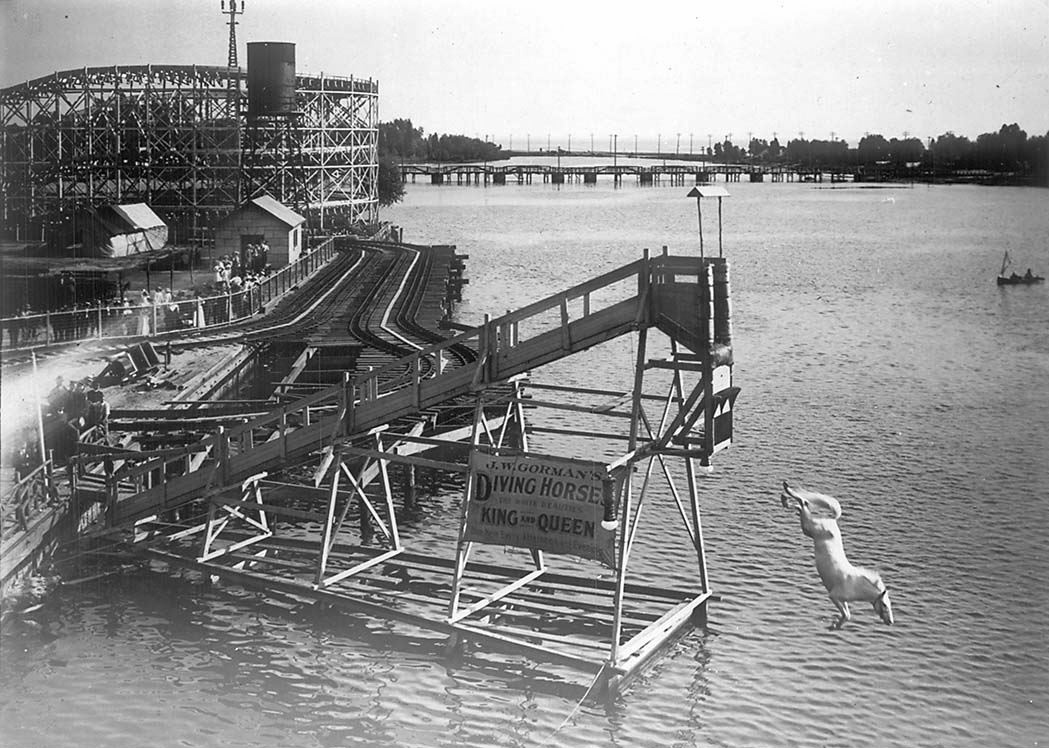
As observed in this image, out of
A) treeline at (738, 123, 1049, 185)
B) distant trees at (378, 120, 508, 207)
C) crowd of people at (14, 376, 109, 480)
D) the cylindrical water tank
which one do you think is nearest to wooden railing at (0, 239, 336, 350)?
crowd of people at (14, 376, 109, 480)

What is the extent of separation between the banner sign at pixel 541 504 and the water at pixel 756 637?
2.60m

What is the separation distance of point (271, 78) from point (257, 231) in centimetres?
1733

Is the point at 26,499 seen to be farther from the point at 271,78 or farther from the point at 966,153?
the point at 966,153

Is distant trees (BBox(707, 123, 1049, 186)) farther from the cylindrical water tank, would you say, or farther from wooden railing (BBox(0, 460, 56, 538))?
wooden railing (BBox(0, 460, 56, 538))

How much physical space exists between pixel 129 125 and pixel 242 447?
7706 centimetres

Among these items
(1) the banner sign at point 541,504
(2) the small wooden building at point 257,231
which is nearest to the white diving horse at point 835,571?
(1) the banner sign at point 541,504

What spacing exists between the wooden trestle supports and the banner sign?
3 centimetres

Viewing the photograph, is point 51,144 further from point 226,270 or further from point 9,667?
point 9,667

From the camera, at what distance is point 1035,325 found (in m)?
69.4

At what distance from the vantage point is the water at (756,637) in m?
21.6

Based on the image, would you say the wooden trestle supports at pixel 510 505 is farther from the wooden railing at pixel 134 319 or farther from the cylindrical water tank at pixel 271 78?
the cylindrical water tank at pixel 271 78

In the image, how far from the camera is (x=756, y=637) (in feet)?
83.6

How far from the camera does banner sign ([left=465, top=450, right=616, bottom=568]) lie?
2192cm

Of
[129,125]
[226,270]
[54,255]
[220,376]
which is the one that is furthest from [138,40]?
[220,376]
